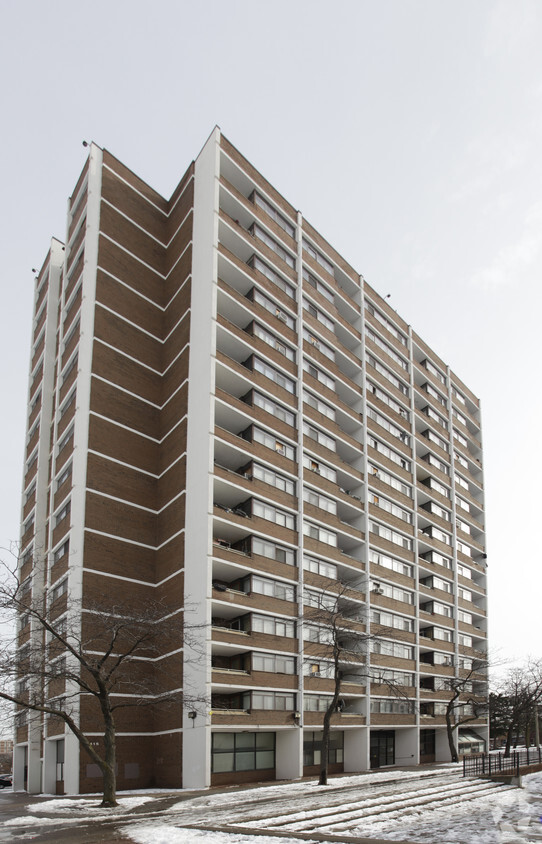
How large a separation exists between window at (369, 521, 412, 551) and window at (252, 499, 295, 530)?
42.8 ft

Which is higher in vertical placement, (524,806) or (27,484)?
(27,484)

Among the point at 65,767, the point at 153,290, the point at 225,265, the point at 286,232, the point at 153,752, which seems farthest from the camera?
the point at 286,232

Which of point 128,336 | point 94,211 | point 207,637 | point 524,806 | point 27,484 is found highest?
point 94,211

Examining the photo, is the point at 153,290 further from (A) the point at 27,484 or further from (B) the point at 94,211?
(A) the point at 27,484

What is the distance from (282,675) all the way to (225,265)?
26.5 metres

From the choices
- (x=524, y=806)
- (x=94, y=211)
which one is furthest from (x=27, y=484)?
(x=524, y=806)

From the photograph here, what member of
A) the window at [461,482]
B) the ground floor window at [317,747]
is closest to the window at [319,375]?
the ground floor window at [317,747]

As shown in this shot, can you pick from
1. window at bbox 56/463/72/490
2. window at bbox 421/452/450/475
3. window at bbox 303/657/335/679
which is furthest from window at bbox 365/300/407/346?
window at bbox 303/657/335/679

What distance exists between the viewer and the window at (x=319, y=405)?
52.6 meters

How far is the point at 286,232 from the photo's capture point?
5541 cm

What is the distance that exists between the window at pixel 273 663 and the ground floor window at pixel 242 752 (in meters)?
3.82

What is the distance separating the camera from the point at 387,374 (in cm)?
6738

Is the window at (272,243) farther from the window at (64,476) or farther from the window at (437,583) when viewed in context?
the window at (437,583)

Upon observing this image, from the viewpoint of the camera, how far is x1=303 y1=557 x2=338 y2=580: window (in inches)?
1868
